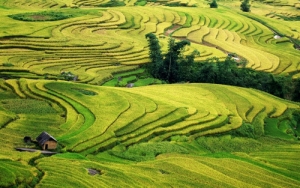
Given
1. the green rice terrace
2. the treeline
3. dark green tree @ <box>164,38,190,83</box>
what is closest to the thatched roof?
the green rice terrace

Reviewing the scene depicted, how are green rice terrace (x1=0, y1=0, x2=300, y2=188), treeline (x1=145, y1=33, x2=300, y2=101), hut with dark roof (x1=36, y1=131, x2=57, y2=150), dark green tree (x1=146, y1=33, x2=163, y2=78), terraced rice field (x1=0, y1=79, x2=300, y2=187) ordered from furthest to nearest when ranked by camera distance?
dark green tree (x1=146, y1=33, x2=163, y2=78), treeline (x1=145, y1=33, x2=300, y2=101), hut with dark roof (x1=36, y1=131, x2=57, y2=150), green rice terrace (x1=0, y1=0, x2=300, y2=188), terraced rice field (x1=0, y1=79, x2=300, y2=187)

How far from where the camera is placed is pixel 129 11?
55.7 m

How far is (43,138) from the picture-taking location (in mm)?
21406

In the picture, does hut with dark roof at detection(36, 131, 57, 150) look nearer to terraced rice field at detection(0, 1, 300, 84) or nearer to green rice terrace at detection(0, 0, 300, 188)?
green rice terrace at detection(0, 0, 300, 188)

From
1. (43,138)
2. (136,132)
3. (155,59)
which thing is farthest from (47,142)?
(155,59)

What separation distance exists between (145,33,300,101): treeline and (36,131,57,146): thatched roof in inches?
740

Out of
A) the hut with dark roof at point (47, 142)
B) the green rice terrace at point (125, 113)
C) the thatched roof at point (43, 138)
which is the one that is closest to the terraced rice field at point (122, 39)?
the green rice terrace at point (125, 113)

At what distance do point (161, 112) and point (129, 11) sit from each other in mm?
29397

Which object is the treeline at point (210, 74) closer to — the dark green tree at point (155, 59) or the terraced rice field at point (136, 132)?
the dark green tree at point (155, 59)

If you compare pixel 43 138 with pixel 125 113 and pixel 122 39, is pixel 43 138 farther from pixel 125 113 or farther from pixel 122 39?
pixel 122 39

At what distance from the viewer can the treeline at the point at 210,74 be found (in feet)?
129

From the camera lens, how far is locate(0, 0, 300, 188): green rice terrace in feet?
66.3

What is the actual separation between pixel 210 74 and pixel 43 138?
20.3 meters

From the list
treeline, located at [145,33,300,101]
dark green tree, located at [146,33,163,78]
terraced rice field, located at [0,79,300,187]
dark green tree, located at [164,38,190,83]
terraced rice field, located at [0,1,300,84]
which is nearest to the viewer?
terraced rice field, located at [0,79,300,187]
